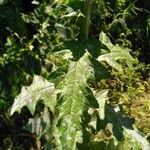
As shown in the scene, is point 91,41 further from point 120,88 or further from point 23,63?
point 120,88

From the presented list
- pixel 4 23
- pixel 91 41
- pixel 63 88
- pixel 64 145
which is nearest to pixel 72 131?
pixel 64 145

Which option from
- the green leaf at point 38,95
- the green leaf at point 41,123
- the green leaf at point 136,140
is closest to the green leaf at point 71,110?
the green leaf at point 38,95

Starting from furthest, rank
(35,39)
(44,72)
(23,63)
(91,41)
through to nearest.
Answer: (35,39), (44,72), (23,63), (91,41)

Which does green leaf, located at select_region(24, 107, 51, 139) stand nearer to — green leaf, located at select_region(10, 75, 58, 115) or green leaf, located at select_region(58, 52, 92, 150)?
green leaf, located at select_region(10, 75, 58, 115)

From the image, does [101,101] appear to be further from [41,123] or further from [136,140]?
[41,123]

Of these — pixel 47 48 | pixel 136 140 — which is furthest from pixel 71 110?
pixel 47 48

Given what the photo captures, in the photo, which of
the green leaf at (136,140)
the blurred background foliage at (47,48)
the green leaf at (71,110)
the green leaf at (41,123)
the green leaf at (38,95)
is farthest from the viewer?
the blurred background foliage at (47,48)

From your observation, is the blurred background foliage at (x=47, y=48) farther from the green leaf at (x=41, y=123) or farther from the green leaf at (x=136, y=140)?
the green leaf at (x=136, y=140)
